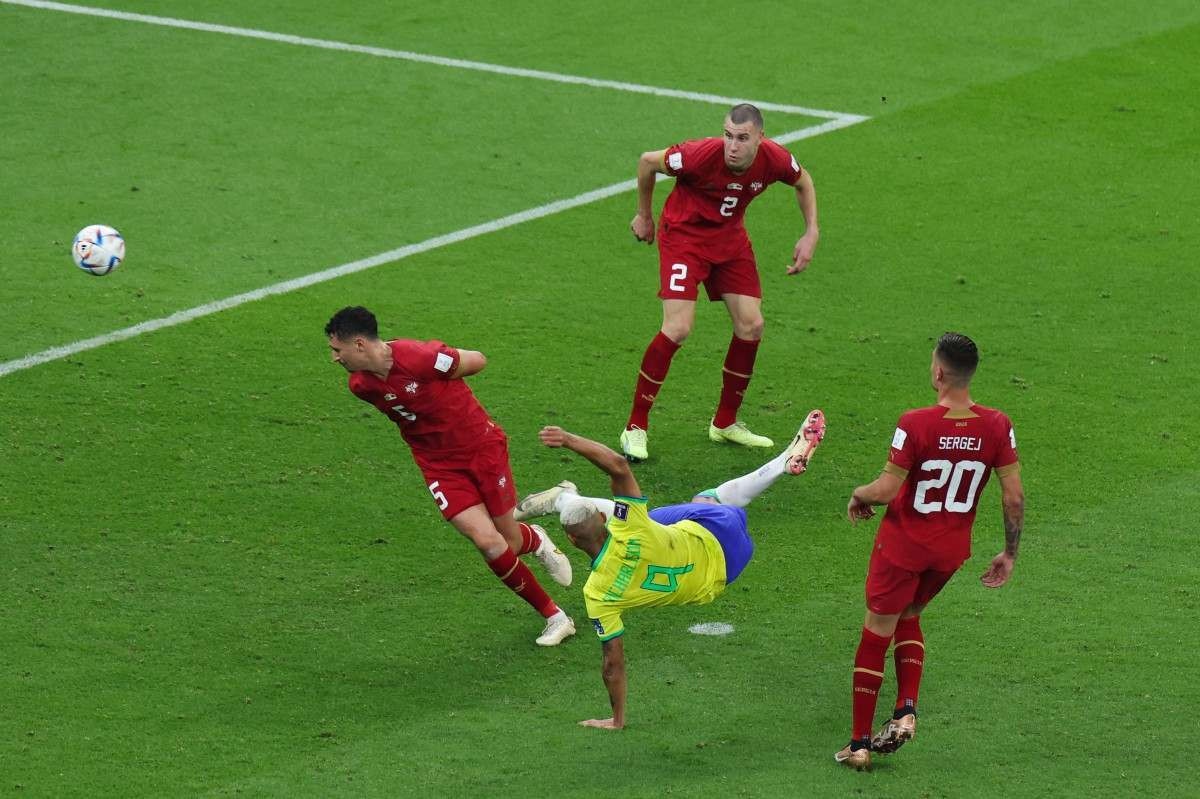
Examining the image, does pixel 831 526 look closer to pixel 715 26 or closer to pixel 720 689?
pixel 720 689

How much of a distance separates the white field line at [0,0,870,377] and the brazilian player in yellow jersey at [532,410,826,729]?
5.00 m

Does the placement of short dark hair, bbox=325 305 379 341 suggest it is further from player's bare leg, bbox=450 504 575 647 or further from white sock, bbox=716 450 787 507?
white sock, bbox=716 450 787 507

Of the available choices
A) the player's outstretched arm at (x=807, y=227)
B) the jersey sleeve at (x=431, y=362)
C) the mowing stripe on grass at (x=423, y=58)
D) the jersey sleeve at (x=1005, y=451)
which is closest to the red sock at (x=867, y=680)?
the jersey sleeve at (x=1005, y=451)

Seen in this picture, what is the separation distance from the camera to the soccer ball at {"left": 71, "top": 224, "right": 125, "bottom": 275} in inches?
468

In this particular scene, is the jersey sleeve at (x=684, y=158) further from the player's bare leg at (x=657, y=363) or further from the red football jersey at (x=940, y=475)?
the red football jersey at (x=940, y=475)

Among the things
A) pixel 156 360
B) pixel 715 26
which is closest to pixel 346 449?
pixel 156 360

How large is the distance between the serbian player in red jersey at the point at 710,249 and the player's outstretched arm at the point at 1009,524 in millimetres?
3408

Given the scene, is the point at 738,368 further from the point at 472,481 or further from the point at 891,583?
→ the point at 891,583

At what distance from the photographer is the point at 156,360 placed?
12.3m

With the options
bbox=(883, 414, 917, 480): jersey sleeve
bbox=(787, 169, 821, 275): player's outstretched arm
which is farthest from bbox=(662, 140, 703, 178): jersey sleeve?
bbox=(883, 414, 917, 480): jersey sleeve

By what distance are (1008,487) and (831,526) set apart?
270 centimetres

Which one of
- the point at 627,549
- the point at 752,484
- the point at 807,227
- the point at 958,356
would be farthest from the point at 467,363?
the point at 807,227

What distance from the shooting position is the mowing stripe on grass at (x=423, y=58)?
17516 mm

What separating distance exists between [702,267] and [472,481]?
2.68 metres
